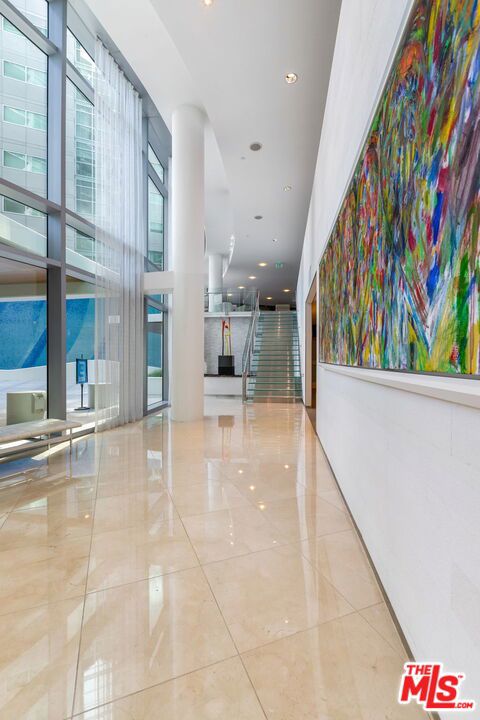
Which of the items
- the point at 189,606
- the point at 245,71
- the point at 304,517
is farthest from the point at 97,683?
the point at 245,71

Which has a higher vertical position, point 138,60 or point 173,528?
point 138,60

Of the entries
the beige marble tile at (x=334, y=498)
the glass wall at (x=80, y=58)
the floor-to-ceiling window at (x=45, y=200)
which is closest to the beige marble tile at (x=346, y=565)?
the beige marble tile at (x=334, y=498)

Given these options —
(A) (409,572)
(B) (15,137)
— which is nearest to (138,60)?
(B) (15,137)

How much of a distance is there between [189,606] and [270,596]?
46 cm

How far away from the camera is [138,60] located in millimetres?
6371

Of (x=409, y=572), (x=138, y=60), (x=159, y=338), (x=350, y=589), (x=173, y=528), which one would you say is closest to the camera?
(x=409, y=572)

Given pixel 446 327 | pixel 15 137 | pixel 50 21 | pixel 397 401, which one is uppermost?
pixel 50 21

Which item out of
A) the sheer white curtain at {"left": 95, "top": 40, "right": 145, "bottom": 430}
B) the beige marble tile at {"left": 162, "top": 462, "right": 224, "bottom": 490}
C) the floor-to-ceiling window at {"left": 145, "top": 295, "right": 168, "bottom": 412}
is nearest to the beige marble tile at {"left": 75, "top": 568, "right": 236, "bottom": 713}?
the beige marble tile at {"left": 162, "top": 462, "right": 224, "bottom": 490}

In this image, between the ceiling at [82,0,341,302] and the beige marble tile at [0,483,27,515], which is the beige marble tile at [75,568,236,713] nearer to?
the beige marble tile at [0,483,27,515]

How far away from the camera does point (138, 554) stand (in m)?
2.41

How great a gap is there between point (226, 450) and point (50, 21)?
7328 mm

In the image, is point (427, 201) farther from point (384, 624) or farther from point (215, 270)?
point (215, 270)

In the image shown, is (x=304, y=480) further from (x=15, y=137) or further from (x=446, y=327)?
(x=15, y=137)

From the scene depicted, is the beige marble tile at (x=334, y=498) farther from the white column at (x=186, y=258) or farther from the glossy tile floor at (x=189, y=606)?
the white column at (x=186, y=258)
